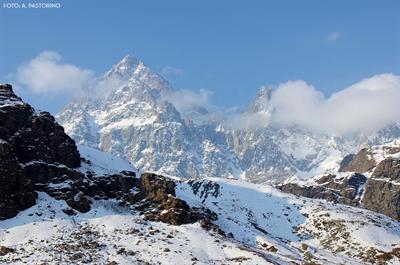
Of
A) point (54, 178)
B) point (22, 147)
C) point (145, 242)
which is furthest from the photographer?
point (22, 147)

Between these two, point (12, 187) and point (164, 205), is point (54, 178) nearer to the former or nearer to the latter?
point (12, 187)

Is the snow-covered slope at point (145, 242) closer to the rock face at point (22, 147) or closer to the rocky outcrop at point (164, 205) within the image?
the rocky outcrop at point (164, 205)

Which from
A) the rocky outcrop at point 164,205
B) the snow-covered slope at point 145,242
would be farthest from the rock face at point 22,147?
the rocky outcrop at point 164,205

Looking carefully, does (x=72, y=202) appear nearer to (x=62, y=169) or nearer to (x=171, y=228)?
(x=62, y=169)

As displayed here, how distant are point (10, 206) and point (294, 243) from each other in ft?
225

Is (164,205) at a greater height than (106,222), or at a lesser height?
greater

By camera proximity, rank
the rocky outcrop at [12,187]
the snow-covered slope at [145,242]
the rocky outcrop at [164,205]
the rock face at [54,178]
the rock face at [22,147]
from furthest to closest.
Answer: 1. the rocky outcrop at [164,205]
2. the rock face at [54,178]
3. the rock face at [22,147]
4. the rocky outcrop at [12,187]
5. the snow-covered slope at [145,242]

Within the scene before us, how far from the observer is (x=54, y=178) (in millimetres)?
128250

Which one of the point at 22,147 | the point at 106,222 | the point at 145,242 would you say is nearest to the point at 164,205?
the point at 106,222

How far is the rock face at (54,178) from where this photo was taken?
387ft

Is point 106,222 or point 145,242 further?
point 106,222

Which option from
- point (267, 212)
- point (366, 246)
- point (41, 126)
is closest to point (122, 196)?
point (41, 126)

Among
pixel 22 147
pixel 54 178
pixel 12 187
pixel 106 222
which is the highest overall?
pixel 22 147

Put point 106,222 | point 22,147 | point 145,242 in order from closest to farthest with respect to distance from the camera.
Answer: point 145,242 < point 106,222 < point 22,147
